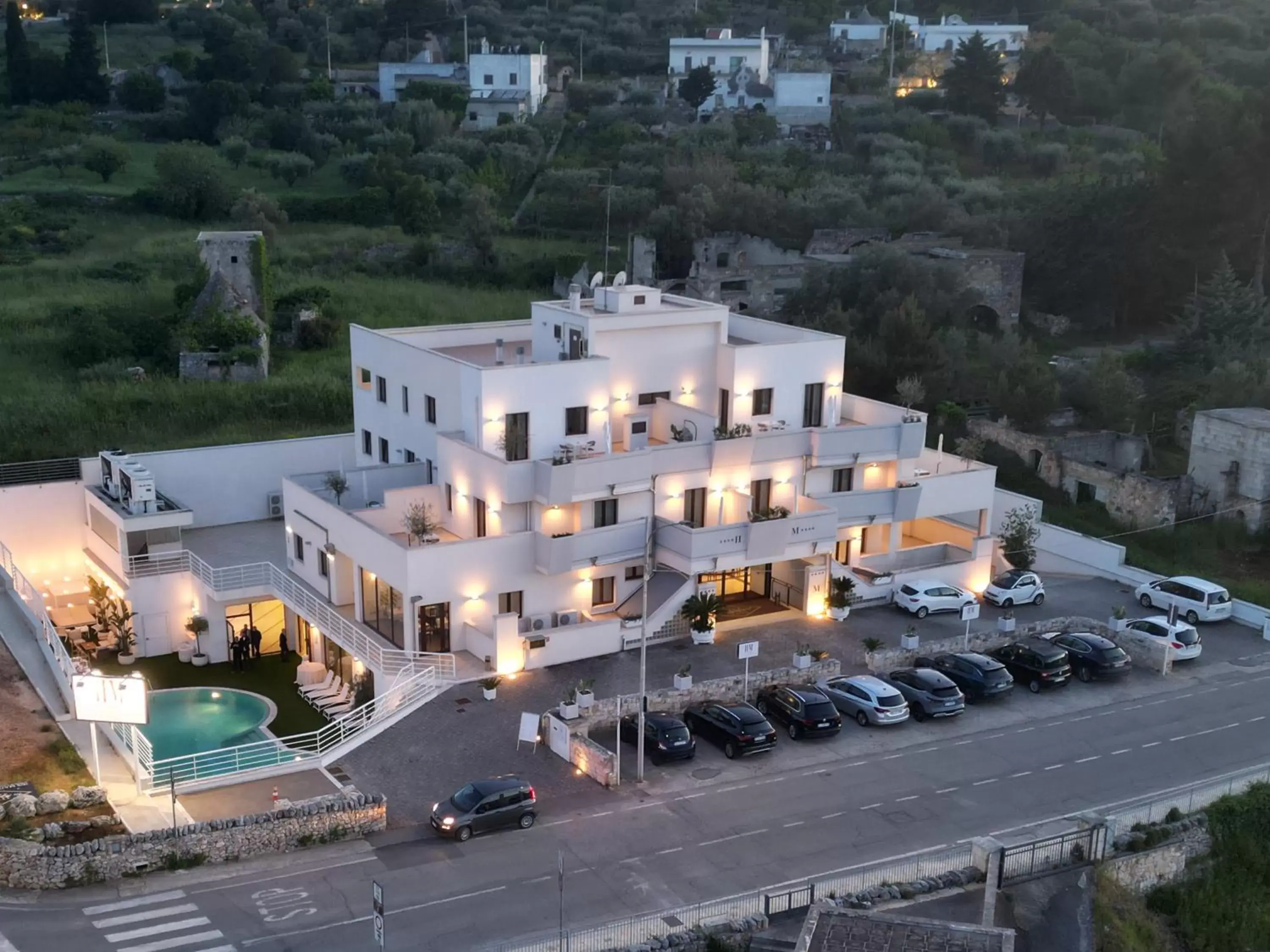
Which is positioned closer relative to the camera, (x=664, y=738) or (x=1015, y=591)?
(x=664, y=738)

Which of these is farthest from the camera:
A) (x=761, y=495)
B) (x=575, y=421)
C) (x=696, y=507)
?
(x=761, y=495)

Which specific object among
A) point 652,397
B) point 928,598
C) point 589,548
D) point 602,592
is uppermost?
point 652,397

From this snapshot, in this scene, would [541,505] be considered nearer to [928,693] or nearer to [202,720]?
[202,720]

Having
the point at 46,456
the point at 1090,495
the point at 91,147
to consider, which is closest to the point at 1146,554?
the point at 1090,495

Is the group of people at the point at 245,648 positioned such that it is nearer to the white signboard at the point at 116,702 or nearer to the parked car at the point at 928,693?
the white signboard at the point at 116,702

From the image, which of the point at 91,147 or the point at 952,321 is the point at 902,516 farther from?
the point at 91,147

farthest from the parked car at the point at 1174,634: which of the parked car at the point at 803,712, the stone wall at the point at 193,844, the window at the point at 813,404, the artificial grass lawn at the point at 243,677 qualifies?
the artificial grass lawn at the point at 243,677

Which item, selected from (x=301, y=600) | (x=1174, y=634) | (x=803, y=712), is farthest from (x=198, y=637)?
(x=1174, y=634)

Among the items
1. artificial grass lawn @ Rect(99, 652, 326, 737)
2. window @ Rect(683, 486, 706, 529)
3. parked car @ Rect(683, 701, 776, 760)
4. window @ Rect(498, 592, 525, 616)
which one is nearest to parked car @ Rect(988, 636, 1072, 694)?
parked car @ Rect(683, 701, 776, 760)
